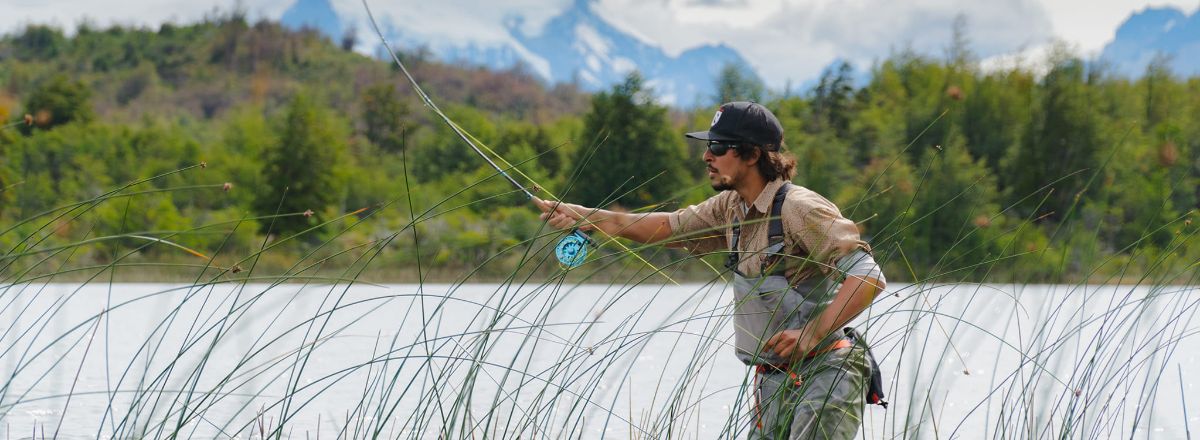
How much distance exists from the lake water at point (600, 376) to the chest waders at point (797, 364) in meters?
0.08

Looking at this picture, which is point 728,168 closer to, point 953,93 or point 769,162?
point 769,162

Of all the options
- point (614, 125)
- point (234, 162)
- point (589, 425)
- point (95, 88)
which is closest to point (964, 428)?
point (589, 425)

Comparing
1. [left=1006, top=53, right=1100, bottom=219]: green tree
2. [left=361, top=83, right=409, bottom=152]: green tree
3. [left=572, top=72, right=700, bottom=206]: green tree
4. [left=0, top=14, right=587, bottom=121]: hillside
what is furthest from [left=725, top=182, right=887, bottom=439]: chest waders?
[left=0, top=14, right=587, bottom=121]: hillside

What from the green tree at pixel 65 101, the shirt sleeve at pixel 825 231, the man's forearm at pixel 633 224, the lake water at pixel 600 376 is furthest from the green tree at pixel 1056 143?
the green tree at pixel 65 101

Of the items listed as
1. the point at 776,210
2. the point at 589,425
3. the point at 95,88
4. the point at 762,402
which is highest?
the point at 776,210

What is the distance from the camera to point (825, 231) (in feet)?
8.83

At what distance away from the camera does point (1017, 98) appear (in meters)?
49.5

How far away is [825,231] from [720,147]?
0.39 meters

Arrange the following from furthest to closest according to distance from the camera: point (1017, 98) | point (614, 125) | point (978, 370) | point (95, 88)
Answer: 1. point (95, 88)
2. point (1017, 98)
3. point (614, 125)
4. point (978, 370)

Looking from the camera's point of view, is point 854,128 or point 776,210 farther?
point 854,128

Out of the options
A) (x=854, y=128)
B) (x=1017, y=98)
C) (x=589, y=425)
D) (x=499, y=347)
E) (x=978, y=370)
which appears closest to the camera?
(x=589, y=425)

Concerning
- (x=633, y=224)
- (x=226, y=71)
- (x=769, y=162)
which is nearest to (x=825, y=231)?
(x=769, y=162)

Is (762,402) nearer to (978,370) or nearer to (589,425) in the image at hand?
(589,425)

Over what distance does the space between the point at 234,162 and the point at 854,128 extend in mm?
26866
